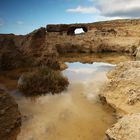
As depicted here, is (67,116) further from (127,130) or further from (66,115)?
(127,130)

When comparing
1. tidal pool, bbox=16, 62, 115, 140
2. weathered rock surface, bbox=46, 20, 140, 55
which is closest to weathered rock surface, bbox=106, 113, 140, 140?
tidal pool, bbox=16, 62, 115, 140

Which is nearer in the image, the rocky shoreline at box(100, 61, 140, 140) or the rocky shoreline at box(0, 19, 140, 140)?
the rocky shoreline at box(100, 61, 140, 140)

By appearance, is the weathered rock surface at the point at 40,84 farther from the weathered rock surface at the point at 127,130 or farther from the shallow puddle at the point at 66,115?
the weathered rock surface at the point at 127,130

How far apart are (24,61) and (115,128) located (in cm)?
855

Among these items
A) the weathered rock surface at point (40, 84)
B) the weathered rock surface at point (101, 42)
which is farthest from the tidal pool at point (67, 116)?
the weathered rock surface at point (101, 42)

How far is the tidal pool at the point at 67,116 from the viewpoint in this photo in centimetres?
509

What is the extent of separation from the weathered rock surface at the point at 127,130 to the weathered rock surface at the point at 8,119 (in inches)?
83.4

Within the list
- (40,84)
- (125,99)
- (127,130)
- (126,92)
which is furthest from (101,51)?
(127,130)

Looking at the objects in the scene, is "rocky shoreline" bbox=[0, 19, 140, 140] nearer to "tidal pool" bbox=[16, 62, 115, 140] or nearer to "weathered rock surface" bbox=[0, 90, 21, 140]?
"weathered rock surface" bbox=[0, 90, 21, 140]

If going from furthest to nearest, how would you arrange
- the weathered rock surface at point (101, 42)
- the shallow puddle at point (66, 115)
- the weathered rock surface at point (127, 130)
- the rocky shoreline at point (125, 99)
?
the weathered rock surface at point (101, 42)
the shallow puddle at point (66, 115)
the rocky shoreline at point (125, 99)
the weathered rock surface at point (127, 130)

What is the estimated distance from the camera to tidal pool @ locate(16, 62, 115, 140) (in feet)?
16.7

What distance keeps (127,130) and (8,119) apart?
266 cm

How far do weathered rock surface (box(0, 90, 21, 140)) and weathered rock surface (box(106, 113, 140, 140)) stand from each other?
2119mm

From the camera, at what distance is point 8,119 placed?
526 cm
